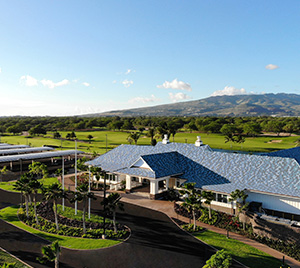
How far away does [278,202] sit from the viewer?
115 feet

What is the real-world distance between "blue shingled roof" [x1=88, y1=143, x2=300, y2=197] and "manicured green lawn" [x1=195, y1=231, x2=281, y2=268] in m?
8.01

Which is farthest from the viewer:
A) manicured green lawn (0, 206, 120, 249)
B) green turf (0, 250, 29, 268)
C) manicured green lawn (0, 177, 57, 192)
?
manicured green lawn (0, 177, 57, 192)

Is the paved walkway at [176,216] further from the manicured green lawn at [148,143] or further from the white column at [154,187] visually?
the manicured green lawn at [148,143]

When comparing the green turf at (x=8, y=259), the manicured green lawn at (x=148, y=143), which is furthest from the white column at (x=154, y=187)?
the manicured green lawn at (x=148, y=143)

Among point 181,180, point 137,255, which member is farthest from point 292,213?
point 137,255

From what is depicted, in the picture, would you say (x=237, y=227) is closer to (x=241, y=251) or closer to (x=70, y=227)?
(x=241, y=251)

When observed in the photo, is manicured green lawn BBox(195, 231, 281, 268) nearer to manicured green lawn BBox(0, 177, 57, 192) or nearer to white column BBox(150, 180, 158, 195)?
white column BBox(150, 180, 158, 195)

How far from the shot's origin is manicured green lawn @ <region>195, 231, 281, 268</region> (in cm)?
2500

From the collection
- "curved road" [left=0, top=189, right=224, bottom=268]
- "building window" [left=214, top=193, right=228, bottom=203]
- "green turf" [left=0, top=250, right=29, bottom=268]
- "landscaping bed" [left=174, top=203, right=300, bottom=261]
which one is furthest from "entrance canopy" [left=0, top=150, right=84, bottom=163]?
"building window" [left=214, top=193, right=228, bottom=203]

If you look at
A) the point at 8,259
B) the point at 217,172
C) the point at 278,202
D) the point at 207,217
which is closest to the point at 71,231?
the point at 8,259

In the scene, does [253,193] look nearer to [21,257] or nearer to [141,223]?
[141,223]

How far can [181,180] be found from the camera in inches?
1788

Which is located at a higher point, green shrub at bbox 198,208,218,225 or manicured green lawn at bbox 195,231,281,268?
green shrub at bbox 198,208,218,225

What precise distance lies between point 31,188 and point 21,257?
31.0 feet
